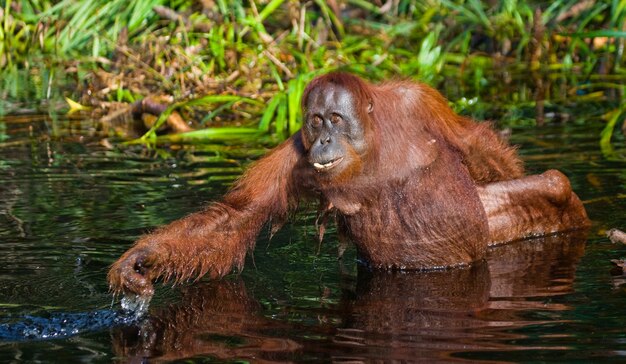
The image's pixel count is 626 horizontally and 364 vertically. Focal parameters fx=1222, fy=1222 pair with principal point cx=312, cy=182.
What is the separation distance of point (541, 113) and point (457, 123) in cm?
419

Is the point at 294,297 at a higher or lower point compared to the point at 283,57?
lower

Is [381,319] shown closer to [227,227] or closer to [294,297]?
[294,297]

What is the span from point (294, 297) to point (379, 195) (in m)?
0.72

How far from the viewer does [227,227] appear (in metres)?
5.52

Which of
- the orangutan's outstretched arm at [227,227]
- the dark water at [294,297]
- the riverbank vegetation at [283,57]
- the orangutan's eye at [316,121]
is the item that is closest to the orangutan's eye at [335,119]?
the orangutan's eye at [316,121]

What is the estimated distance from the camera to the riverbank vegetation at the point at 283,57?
9.91 metres

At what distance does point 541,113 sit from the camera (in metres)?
9.80

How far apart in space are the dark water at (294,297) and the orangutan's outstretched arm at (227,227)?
0.12 metres

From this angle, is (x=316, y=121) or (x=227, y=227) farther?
(x=227, y=227)

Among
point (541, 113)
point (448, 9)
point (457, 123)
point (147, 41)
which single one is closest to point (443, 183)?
point (457, 123)

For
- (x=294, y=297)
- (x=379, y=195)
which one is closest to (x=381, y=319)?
(x=294, y=297)

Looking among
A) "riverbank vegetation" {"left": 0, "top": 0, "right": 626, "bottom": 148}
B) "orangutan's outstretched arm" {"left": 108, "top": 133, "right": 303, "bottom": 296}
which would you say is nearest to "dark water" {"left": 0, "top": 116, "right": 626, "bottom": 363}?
"orangutan's outstretched arm" {"left": 108, "top": 133, "right": 303, "bottom": 296}

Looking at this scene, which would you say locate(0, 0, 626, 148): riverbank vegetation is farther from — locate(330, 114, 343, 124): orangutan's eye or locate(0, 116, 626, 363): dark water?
locate(330, 114, 343, 124): orangutan's eye

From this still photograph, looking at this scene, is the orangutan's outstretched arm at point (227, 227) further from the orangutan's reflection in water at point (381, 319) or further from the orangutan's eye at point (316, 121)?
the orangutan's eye at point (316, 121)
